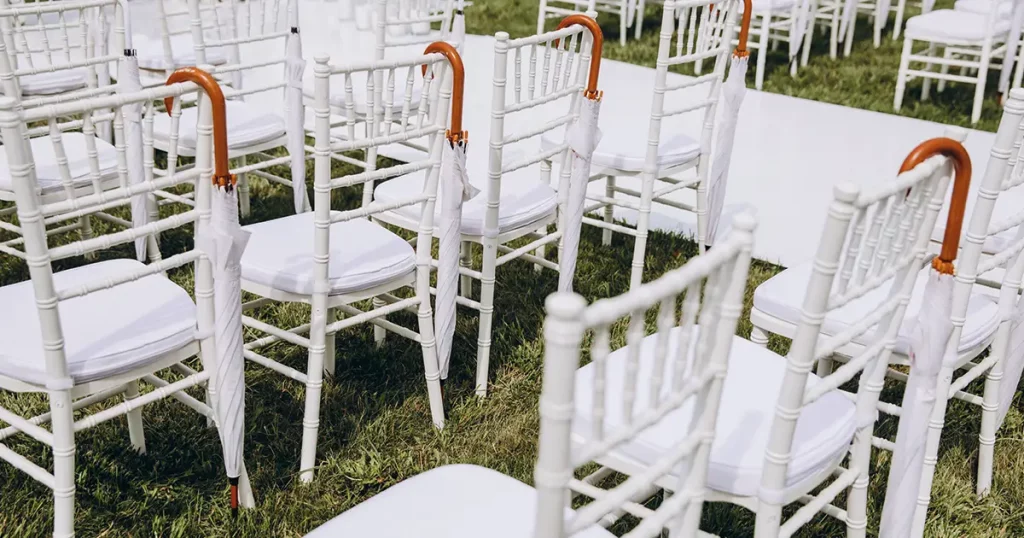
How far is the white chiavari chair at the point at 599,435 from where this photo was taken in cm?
100

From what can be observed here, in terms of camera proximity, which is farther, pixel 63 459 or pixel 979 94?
pixel 979 94

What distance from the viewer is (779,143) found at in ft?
18.1

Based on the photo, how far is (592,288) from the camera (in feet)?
11.4

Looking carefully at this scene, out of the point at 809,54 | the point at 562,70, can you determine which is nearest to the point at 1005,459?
the point at 562,70

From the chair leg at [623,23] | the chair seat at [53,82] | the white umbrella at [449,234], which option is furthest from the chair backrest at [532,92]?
the chair leg at [623,23]

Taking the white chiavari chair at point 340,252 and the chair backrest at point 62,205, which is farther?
the white chiavari chair at point 340,252

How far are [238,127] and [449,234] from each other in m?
1.34

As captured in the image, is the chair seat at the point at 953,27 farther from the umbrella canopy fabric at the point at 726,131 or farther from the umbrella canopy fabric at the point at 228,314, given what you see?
the umbrella canopy fabric at the point at 228,314

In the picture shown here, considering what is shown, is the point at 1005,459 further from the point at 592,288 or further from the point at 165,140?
the point at 165,140

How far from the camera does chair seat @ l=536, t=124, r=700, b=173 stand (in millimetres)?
3336

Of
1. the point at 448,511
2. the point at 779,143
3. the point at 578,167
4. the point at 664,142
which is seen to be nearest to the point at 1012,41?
the point at 779,143

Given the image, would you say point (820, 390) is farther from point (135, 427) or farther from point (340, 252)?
point (135, 427)

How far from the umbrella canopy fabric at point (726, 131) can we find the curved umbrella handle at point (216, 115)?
218cm

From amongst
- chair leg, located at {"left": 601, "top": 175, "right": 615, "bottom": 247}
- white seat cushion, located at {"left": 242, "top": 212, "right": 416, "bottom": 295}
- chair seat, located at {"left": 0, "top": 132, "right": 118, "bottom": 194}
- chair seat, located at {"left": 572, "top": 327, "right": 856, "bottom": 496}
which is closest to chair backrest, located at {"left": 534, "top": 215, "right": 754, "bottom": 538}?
chair seat, located at {"left": 572, "top": 327, "right": 856, "bottom": 496}
